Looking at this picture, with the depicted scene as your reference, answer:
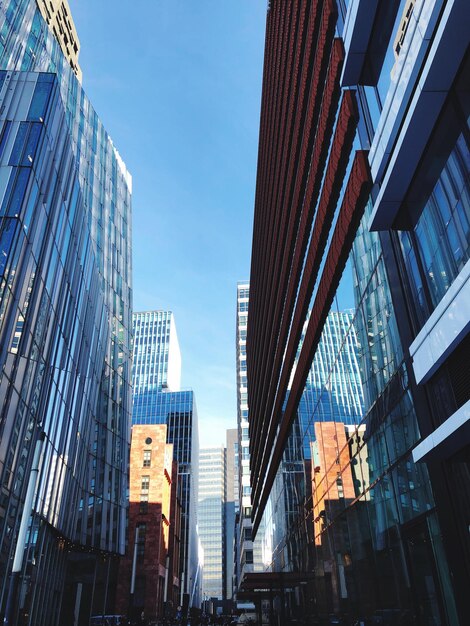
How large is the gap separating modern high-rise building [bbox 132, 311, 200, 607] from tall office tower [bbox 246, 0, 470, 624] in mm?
116176

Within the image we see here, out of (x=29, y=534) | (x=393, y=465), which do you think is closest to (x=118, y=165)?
(x=29, y=534)

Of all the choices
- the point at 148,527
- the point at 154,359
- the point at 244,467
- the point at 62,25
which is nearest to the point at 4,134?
the point at 62,25

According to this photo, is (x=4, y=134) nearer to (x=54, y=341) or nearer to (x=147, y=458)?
(x=54, y=341)

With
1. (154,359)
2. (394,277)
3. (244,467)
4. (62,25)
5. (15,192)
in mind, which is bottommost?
(394,277)

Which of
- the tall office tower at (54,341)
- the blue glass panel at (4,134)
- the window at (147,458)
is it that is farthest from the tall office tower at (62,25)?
the window at (147,458)

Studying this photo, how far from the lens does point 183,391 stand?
170625mm

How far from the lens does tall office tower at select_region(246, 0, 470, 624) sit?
37.7 feet

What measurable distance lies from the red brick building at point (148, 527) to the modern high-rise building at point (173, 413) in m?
43.5

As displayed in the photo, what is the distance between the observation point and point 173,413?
165m

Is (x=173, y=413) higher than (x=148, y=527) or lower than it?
higher

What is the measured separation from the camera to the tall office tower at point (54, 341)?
21.5 meters

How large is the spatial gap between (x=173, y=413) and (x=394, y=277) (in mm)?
155366

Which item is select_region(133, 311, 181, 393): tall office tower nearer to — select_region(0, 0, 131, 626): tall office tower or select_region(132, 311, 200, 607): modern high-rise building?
select_region(132, 311, 200, 607): modern high-rise building

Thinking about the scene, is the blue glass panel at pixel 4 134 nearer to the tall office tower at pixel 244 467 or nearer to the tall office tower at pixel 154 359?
the tall office tower at pixel 244 467
